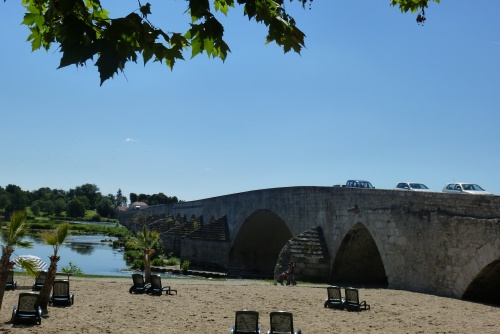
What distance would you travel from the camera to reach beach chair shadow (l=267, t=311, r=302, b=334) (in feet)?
31.3

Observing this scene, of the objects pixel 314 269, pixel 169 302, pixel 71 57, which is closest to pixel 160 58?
pixel 71 57

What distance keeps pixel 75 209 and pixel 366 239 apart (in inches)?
4175

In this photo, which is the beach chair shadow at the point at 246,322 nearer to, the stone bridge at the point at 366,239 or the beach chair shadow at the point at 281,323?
the beach chair shadow at the point at 281,323

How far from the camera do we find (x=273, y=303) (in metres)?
14.1

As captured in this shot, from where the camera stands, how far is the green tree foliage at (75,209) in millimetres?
118812

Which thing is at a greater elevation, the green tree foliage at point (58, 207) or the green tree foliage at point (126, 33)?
the green tree foliage at point (58, 207)

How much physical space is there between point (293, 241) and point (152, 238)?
23.2 feet

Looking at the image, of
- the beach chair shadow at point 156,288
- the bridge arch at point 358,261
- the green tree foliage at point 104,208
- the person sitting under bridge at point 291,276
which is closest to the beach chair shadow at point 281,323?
the beach chair shadow at point 156,288

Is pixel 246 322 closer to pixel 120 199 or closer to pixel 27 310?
pixel 27 310

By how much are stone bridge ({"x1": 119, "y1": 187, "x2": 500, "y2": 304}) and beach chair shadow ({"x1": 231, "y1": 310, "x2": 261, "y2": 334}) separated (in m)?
7.30

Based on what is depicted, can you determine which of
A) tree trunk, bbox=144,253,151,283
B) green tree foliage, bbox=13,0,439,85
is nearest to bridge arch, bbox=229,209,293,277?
tree trunk, bbox=144,253,151,283

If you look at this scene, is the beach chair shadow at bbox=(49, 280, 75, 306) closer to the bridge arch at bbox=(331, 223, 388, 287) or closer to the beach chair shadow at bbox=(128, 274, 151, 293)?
the beach chair shadow at bbox=(128, 274, 151, 293)

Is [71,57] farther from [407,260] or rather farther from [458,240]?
[407,260]

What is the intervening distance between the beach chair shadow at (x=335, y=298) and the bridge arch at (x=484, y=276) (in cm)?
372
